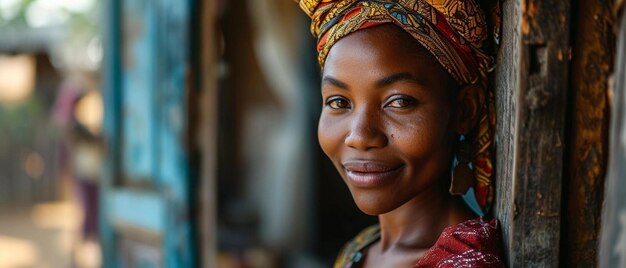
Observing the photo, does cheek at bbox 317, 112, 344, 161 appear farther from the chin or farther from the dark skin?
the chin

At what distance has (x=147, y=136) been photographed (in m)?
3.52

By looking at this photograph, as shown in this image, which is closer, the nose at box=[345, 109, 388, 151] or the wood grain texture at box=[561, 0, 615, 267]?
the wood grain texture at box=[561, 0, 615, 267]

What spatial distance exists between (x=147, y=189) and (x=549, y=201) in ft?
8.86

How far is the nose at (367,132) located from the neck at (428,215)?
172 mm

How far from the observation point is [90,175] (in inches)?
213

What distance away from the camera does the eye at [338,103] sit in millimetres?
1376

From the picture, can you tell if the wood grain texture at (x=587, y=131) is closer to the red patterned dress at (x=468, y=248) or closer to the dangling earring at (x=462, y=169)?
the red patterned dress at (x=468, y=248)

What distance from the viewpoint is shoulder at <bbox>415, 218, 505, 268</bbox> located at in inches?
46.5

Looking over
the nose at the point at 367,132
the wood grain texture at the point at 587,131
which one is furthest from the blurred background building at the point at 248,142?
the nose at the point at 367,132

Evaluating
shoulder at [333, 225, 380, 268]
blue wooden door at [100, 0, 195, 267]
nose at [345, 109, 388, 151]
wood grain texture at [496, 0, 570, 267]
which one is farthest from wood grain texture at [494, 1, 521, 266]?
blue wooden door at [100, 0, 195, 267]

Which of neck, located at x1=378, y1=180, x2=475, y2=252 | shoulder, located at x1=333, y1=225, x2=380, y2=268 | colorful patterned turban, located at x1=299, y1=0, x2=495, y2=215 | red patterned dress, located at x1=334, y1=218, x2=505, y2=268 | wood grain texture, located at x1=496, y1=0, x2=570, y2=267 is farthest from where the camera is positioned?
shoulder, located at x1=333, y1=225, x2=380, y2=268

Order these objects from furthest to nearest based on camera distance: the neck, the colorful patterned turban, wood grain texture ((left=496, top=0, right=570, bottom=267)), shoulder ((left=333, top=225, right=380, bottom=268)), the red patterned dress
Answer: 1. shoulder ((left=333, top=225, right=380, bottom=268))
2. the neck
3. the colorful patterned turban
4. the red patterned dress
5. wood grain texture ((left=496, top=0, right=570, bottom=267))

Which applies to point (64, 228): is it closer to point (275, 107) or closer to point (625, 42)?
point (275, 107)

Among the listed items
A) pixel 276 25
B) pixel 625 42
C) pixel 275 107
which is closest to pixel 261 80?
pixel 275 107
